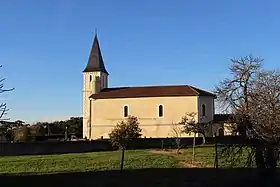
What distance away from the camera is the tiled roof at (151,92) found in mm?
91688

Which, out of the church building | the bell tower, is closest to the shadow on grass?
the church building

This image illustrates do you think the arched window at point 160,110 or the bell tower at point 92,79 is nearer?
the arched window at point 160,110

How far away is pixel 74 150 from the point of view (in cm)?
5516

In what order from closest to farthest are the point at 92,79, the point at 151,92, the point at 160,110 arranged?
the point at 160,110, the point at 151,92, the point at 92,79

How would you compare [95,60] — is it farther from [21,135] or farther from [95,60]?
[21,135]

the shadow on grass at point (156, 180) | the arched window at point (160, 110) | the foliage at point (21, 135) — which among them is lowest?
the shadow on grass at point (156, 180)

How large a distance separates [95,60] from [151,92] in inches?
667

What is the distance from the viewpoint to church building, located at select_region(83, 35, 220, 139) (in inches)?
3583

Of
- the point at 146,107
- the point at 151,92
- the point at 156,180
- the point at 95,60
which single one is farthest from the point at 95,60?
the point at 156,180

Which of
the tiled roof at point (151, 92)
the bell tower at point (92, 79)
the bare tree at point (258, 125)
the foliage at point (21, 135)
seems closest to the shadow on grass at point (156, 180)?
the bare tree at point (258, 125)

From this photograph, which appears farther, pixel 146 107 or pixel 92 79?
pixel 92 79

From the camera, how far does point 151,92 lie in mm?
93625

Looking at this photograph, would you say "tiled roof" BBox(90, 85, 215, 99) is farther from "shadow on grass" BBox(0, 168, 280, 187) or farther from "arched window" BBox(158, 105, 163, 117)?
"shadow on grass" BBox(0, 168, 280, 187)

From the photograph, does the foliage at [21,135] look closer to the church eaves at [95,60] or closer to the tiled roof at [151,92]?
the tiled roof at [151,92]
